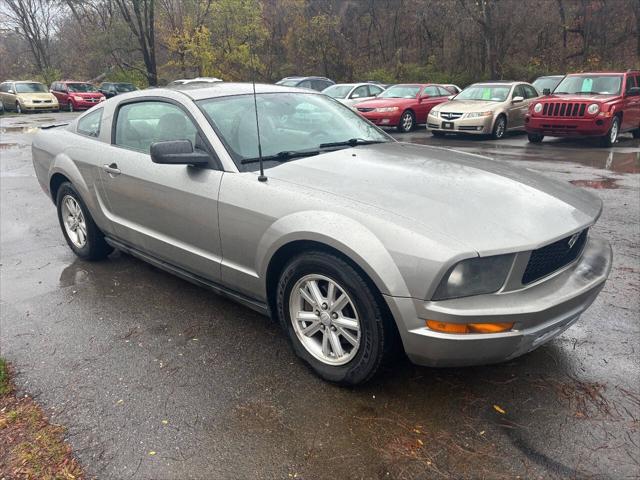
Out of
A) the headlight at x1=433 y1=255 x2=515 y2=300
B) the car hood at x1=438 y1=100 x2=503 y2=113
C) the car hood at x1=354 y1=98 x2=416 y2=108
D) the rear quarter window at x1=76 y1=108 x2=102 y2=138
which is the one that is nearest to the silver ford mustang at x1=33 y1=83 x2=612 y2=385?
the headlight at x1=433 y1=255 x2=515 y2=300

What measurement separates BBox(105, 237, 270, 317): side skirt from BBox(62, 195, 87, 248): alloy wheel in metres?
0.45

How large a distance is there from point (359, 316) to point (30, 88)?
31.5m

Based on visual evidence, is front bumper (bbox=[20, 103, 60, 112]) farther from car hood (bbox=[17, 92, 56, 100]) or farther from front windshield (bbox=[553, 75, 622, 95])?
front windshield (bbox=[553, 75, 622, 95])

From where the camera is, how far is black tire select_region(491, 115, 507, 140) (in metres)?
13.8

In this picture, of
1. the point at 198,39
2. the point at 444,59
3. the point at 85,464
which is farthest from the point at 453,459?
the point at 198,39

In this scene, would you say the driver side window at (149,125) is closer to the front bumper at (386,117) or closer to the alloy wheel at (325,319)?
the alloy wheel at (325,319)

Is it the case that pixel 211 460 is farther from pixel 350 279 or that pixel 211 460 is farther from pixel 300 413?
pixel 350 279

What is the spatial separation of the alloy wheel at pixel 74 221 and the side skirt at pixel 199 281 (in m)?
0.45

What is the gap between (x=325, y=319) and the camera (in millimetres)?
2895

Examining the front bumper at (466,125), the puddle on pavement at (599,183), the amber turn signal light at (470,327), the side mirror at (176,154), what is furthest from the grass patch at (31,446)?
the front bumper at (466,125)

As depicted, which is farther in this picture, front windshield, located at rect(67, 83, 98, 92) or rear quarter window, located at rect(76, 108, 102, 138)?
front windshield, located at rect(67, 83, 98, 92)

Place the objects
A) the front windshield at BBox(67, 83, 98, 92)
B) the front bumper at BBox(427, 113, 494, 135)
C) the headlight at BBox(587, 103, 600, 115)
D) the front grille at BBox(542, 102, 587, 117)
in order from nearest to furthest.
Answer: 1. the headlight at BBox(587, 103, 600, 115)
2. the front grille at BBox(542, 102, 587, 117)
3. the front bumper at BBox(427, 113, 494, 135)
4. the front windshield at BBox(67, 83, 98, 92)

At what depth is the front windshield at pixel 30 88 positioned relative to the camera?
92.5 feet

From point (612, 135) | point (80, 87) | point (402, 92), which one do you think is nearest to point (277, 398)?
point (612, 135)
